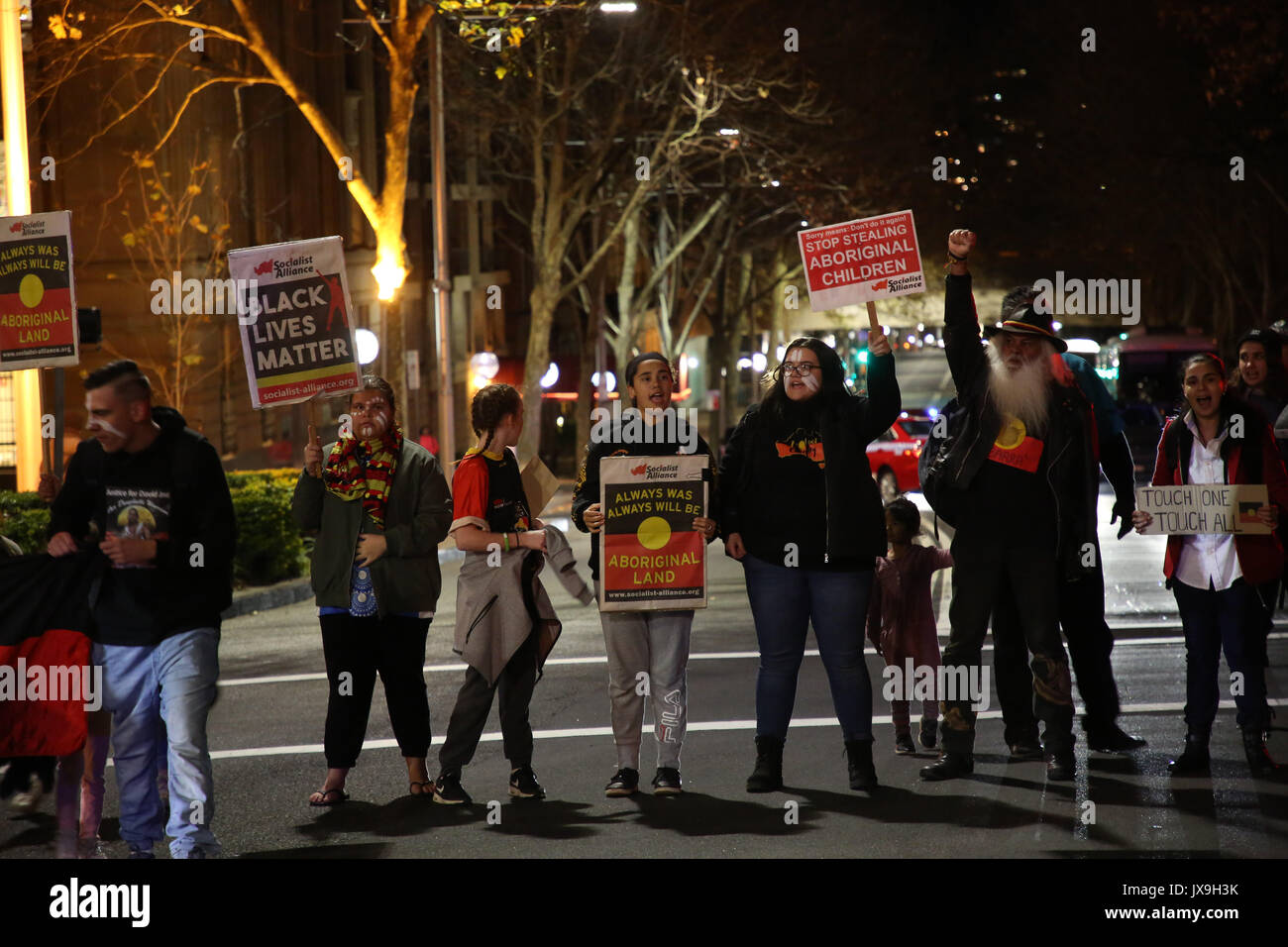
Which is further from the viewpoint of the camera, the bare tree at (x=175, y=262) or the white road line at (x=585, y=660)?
the bare tree at (x=175, y=262)

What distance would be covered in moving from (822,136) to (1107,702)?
28.4 m

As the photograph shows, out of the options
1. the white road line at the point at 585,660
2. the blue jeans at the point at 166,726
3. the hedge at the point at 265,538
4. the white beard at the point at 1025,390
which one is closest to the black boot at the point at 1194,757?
the white beard at the point at 1025,390

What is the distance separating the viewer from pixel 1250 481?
759 centimetres

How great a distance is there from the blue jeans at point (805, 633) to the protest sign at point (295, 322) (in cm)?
231

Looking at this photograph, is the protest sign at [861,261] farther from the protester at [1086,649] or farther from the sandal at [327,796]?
the sandal at [327,796]

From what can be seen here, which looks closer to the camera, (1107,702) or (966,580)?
(966,580)

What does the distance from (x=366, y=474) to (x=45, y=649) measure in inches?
63.4

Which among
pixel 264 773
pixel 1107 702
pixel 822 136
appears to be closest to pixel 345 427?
pixel 264 773

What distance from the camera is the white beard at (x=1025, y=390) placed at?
23.9 ft

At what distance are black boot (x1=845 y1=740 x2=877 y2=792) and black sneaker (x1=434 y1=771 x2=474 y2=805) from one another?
1704 millimetres

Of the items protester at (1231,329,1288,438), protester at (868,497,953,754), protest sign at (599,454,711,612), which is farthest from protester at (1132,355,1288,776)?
protest sign at (599,454,711,612)
